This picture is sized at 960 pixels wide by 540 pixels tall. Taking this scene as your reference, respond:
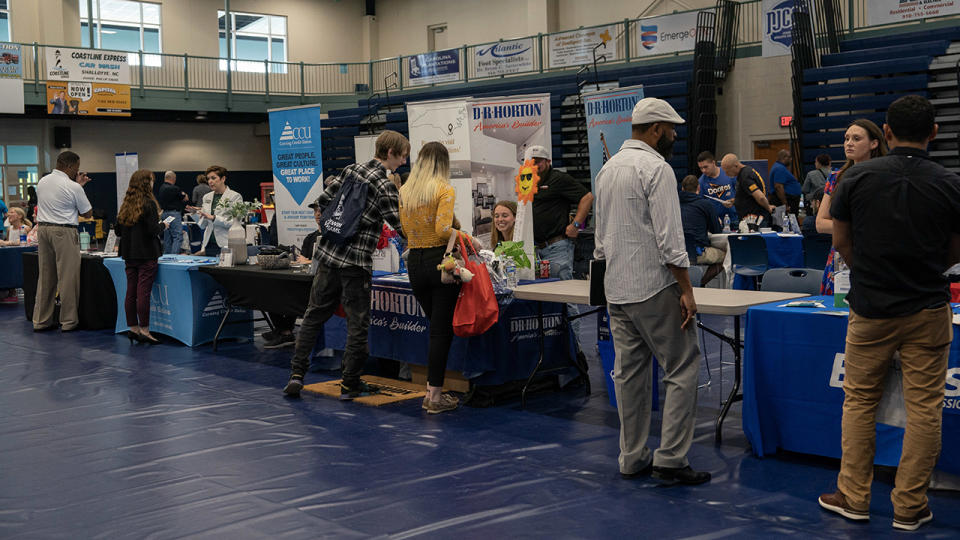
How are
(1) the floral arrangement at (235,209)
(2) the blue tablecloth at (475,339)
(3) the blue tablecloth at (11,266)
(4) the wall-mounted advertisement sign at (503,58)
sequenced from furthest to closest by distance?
(4) the wall-mounted advertisement sign at (503,58) → (3) the blue tablecloth at (11,266) → (1) the floral arrangement at (235,209) → (2) the blue tablecloth at (475,339)

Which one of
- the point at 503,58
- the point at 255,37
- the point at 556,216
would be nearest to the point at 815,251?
the point at 556,216

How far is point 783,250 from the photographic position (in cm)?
786

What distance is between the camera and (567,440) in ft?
14.2

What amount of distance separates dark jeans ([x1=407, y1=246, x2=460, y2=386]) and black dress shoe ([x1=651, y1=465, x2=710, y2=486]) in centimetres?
156

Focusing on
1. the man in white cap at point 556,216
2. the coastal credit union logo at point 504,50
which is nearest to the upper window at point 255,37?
the coastal credit union logo at point 504,50

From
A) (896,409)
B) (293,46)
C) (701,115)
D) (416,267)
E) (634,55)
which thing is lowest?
(896,409)

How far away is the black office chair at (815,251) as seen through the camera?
7526 mm

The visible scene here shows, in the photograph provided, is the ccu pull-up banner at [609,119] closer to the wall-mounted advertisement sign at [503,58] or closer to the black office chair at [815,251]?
the black office chair at [815,251]

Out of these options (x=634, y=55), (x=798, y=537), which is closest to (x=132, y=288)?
(x=798, y=537)

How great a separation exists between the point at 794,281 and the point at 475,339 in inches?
67.4

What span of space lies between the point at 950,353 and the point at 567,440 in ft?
5.50

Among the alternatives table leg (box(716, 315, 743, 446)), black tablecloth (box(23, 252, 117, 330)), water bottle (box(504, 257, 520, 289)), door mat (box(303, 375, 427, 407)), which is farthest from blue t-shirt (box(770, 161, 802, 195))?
black tablecloth (box(23, 252, 117, 330))

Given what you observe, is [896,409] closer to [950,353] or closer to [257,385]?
[950,353]

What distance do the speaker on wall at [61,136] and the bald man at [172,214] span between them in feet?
26.5
